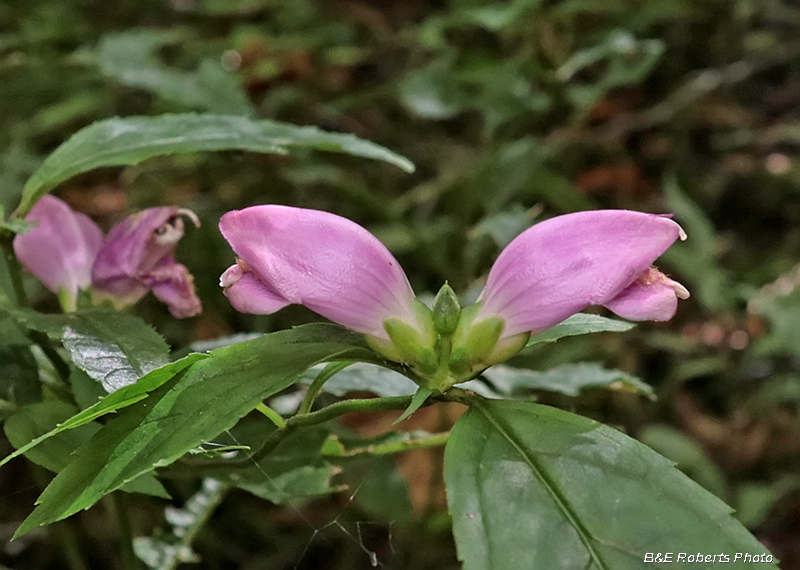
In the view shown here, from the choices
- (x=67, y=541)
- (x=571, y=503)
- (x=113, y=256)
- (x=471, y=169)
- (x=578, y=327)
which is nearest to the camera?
(x=571, y=503)

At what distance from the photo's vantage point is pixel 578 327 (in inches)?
17.4

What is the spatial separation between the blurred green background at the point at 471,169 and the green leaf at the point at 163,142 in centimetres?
39

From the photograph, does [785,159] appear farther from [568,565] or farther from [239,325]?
[568,565]

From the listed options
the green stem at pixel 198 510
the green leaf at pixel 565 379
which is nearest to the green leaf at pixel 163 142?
the green leaf at pixel 565 379

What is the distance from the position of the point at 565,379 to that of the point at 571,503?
322 millimetres

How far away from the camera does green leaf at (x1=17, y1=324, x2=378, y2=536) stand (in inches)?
13.3

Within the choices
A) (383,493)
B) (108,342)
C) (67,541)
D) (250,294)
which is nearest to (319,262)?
(250,294)

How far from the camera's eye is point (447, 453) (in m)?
0.35

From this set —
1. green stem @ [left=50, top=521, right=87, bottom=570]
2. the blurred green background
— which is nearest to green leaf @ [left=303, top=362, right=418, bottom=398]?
the blurred green background

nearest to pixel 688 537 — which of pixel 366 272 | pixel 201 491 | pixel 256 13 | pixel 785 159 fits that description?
pixel 366 272

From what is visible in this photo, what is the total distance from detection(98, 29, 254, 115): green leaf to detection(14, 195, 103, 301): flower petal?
65 cm

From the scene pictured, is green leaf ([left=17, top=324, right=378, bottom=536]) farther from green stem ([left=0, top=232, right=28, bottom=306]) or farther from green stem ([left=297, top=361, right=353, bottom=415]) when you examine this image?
green stem ([left=0, top=232, right=28, bottom=306])

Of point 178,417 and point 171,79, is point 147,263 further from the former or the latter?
→ point 171,79

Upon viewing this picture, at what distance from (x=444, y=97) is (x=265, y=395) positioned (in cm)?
110
